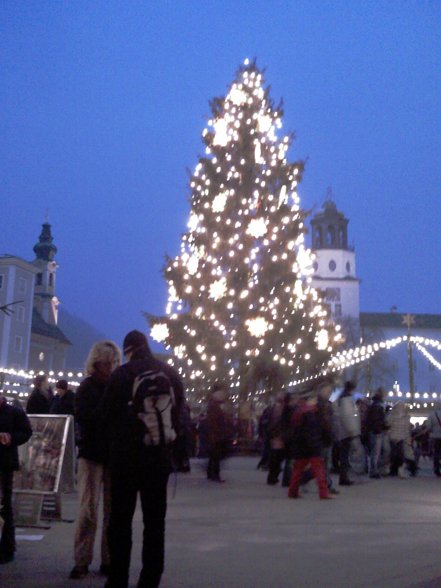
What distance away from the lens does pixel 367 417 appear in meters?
18.3

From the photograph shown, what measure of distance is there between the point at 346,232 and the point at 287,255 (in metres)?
83.3

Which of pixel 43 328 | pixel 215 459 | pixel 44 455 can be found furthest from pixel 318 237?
pixel 44 455

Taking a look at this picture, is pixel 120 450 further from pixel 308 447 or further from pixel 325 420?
pixel 325 420

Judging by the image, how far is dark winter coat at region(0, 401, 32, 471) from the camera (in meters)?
7.30

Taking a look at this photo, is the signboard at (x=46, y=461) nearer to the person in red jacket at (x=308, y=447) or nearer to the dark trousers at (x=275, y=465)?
the person in red jacket at (x=308, y=447)

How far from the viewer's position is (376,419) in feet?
59.1

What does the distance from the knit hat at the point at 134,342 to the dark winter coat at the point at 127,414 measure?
0.20 feet

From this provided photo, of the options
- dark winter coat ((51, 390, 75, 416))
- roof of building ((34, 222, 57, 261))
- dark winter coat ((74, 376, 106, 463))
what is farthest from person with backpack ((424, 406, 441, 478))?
roof of building ((34, 222, 57, 261))

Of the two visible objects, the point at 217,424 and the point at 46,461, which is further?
the point at 217,424

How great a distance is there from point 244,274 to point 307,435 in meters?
17.5

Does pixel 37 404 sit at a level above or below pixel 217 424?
above

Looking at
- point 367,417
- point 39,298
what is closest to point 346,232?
point 39,298

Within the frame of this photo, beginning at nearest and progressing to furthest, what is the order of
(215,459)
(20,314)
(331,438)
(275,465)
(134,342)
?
(134,342) → (331,438) → (275,465) → (215,459) → (20,314)

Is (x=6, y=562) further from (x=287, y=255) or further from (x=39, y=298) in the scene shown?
(x=39, y=298)
